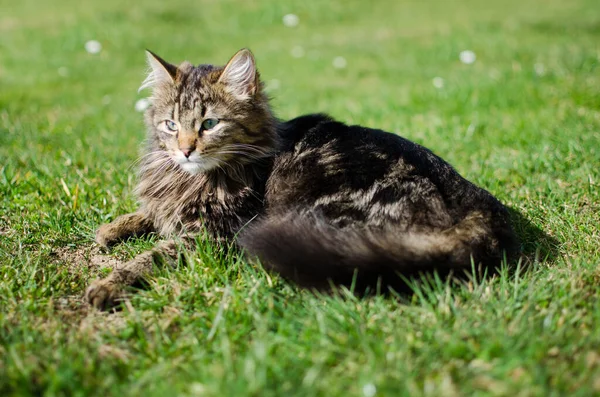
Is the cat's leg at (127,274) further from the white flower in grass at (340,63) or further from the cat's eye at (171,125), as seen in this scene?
the white flower in grass at (340,63)

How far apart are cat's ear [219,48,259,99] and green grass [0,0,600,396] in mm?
818

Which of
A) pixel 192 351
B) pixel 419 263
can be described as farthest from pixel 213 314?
pixel 419 263

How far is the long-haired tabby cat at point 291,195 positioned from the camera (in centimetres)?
204

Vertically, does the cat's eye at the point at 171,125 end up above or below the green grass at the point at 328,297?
above

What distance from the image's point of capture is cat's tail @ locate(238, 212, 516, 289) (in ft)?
6.46

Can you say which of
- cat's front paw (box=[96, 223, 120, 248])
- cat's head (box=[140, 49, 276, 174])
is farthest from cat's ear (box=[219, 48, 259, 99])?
cat's front paw (box=[96, 223, 120, 248])

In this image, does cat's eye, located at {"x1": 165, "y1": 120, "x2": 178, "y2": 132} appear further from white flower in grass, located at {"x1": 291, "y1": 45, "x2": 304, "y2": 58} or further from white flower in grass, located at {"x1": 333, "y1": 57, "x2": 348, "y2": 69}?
white flower in grass, located at {"x1": 291, "y1": 45, "x2": 304, "y2": 58}

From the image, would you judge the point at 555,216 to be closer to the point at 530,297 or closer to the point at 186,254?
the point at 530,297

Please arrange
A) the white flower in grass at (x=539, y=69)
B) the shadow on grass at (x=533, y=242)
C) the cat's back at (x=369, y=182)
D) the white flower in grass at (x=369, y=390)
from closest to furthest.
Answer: the white flower in grass at (x=369, y=390), the cat's back at (x=369, y=182), the shadow on grass at (x=533, y=242), the white flower in grass at (x=539, y=69)

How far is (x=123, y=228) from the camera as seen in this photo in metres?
2.63

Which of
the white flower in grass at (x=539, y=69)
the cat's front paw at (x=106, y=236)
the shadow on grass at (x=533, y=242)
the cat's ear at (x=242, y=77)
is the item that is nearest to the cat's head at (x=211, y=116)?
the cat's ear at (x=242, y=77)

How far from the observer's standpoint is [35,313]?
1979mm

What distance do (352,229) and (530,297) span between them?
0.76 m

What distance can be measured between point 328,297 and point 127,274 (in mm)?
869
